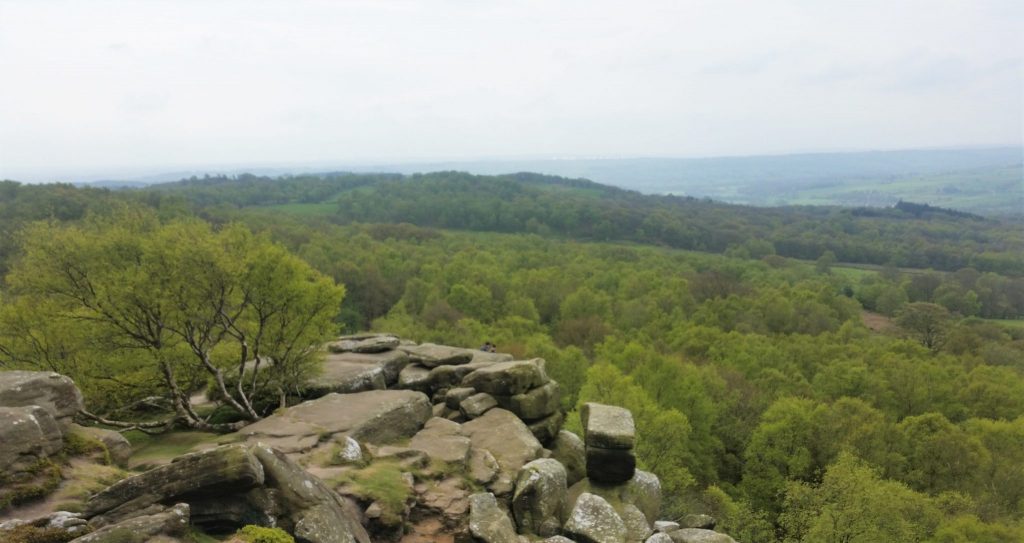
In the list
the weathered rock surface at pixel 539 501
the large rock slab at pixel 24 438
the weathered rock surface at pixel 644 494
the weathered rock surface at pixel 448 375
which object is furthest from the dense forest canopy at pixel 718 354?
the weathered rock surface at pixel 539 501

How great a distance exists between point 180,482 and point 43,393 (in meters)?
9.12

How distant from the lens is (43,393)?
18.8m

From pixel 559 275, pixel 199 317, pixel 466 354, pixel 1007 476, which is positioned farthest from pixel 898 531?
pixel 559 275

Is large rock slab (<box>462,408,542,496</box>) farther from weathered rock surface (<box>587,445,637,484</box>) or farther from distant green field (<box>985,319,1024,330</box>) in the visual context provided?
distant green field (<box>985,319,1024,330</box>)

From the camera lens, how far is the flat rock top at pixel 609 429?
23.3 metres

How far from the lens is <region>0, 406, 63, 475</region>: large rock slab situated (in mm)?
14797

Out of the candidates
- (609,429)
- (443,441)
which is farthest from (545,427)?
(443,441)

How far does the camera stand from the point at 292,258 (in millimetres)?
27125

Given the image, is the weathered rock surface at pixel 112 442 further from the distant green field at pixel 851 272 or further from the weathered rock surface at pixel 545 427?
the distant green field at pixel 851 272

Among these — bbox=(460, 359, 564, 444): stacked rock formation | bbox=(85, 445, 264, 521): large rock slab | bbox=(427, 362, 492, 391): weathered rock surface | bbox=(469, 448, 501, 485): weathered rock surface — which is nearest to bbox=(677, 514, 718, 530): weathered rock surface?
bbox=(460, 359, 564, 444): stacked rock formation

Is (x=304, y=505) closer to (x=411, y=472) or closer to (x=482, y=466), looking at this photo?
(x=411, y=472)

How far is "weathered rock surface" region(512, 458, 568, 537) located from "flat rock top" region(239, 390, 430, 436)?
284 inches

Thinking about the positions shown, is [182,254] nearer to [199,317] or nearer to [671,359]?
[199,317]

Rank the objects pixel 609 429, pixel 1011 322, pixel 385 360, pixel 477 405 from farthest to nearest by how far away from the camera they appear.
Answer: pixel 1011 322, pixel 385 360, pixel 477 405, pixel 609 429
